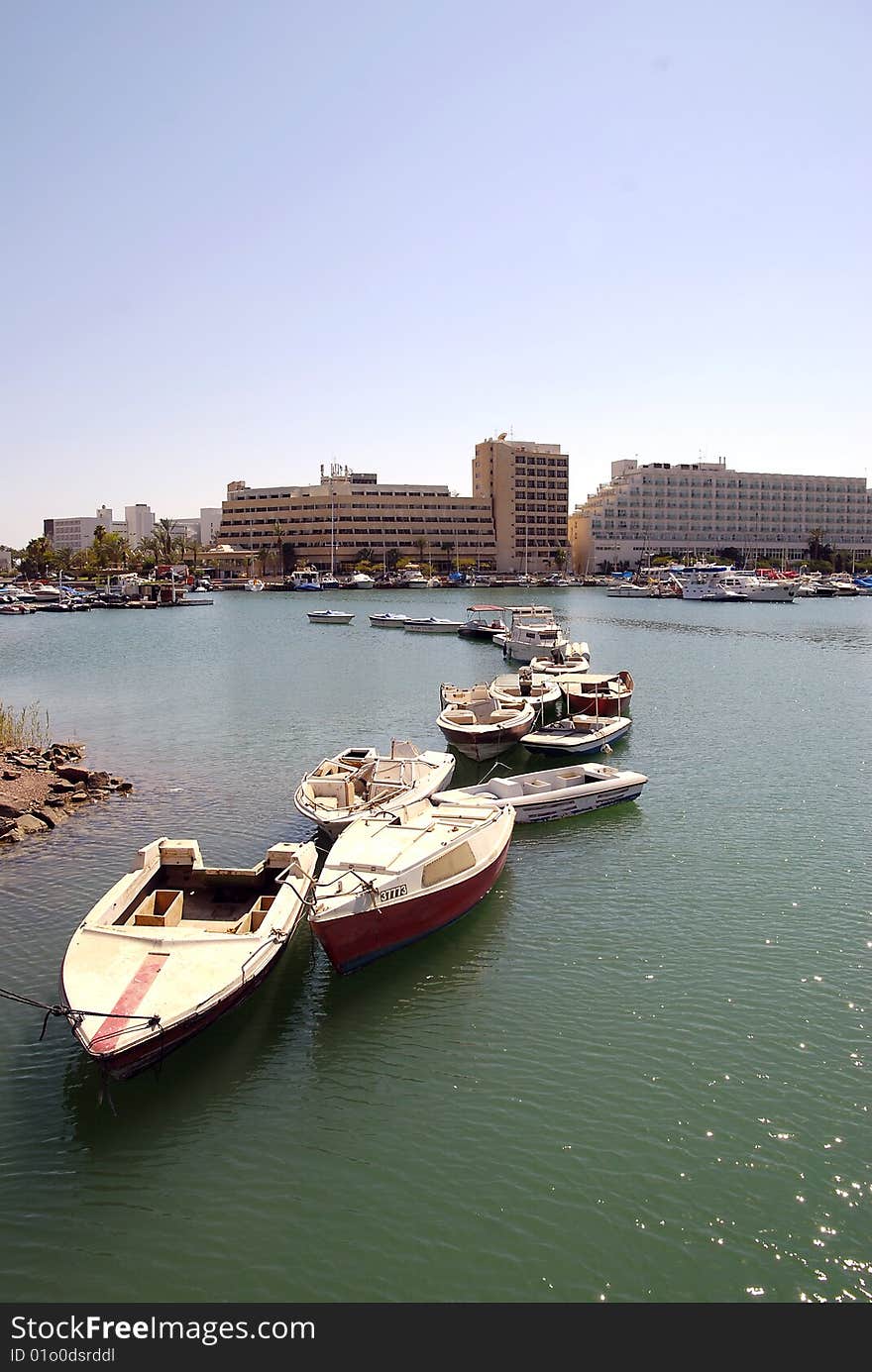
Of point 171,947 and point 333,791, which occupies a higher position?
point 333,791

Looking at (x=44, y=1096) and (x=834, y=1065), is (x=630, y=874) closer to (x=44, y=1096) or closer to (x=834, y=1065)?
(x=834, y=1065)

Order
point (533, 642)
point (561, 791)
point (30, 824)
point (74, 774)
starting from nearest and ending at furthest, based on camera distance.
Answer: point (30, 824), point (561, 791), point (74, 774), point (533, 642)

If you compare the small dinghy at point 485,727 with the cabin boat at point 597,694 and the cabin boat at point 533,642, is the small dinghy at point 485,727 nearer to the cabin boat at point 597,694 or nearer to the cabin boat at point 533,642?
the cabin boat at point 597,694

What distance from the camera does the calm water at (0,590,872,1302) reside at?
12320 millimetres

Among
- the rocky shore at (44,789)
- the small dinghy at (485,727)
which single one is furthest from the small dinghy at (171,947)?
the small dinghy at (485,727)

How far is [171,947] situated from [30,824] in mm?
15179

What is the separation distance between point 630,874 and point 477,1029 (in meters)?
9.86

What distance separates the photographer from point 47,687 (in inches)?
2584

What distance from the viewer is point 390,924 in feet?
68.5

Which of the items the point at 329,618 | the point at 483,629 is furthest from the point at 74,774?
the point at 329,618

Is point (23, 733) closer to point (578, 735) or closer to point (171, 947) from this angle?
point (578, 735)

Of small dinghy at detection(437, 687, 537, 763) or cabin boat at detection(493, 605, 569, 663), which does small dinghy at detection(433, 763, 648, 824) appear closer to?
small dinghy at detection(437, 687, 537, 763)

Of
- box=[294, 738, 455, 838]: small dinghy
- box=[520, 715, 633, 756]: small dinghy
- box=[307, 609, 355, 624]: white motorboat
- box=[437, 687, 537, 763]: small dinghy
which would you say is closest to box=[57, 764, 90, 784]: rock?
box=[294, 738, 455, 838]: small dinghy

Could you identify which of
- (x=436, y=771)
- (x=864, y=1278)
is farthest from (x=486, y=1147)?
(x=436, y=771)
